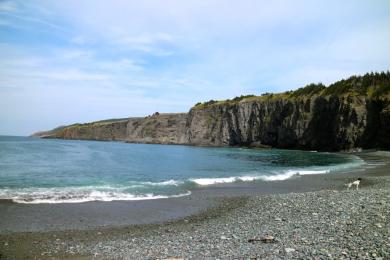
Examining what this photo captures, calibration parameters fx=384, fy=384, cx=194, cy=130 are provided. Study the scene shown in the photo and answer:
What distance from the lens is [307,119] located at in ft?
352

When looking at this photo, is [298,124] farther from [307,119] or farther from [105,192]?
[105,192]

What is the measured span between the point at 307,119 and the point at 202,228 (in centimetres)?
9614

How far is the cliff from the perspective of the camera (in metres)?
95.1

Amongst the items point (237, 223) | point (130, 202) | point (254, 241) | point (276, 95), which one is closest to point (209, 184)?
point (130, 202)

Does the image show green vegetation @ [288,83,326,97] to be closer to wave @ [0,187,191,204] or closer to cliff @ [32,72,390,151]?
cliff @ [32,72,390,151]

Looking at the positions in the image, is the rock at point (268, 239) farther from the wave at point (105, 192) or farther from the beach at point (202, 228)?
the wave at point (105, 192)

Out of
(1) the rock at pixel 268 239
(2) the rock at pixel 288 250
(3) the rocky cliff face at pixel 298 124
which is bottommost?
(1) the rock at pixel 268 239

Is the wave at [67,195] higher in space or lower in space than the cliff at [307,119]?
lower

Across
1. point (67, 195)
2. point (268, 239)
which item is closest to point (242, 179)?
point (67, 195)

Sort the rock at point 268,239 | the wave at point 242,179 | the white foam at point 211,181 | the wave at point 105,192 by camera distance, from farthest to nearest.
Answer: the wave at point 242,179 → the white foam at point 211,181 → the wave at point 105,192 → the rock at point 268,239

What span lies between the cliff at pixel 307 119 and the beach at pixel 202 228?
7929 cm

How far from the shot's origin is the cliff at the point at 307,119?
9506 centimetres

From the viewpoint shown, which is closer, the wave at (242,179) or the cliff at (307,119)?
the wave at (242,179)

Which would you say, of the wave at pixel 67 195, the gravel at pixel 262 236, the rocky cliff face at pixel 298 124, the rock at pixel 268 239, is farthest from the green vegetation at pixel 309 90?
the rock at pixel 268 239
